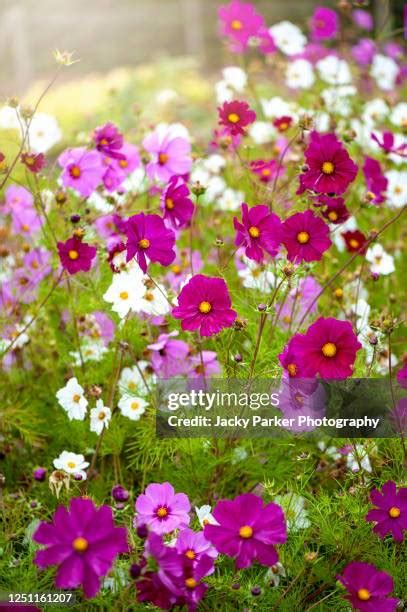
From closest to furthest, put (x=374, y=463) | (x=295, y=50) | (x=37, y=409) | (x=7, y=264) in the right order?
(x=374, y=463) → (x=37, y=409) → (x=7, y=264) → (x=295, y=50)

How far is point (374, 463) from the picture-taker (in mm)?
1231

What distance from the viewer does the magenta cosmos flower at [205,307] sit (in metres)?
1.04

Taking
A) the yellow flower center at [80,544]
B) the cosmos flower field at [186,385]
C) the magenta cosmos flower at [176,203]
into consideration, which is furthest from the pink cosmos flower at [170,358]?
the yellow flower center at [80,544]

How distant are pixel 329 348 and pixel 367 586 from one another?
0.31 m

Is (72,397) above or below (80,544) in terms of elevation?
above

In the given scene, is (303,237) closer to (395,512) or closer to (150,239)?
(150,239)

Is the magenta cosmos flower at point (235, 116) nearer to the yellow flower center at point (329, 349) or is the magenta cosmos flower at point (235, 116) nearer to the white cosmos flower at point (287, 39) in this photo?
the yellow flower center at point (329, 349)

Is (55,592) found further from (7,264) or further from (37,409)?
(7,264)

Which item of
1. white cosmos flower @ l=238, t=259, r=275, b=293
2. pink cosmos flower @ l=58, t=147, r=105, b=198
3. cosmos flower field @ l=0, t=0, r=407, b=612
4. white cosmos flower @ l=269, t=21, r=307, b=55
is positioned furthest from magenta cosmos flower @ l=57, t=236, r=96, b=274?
white cosmos flower @ l=269, t=21, r=307, b=55

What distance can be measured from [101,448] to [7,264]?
1.56 ft

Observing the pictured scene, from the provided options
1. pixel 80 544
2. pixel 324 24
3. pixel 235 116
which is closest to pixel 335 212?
pixel 235 116

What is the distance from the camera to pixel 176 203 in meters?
1.22

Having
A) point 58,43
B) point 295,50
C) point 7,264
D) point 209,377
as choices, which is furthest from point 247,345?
point 58,43

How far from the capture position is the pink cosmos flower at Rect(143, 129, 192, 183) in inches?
57.6
